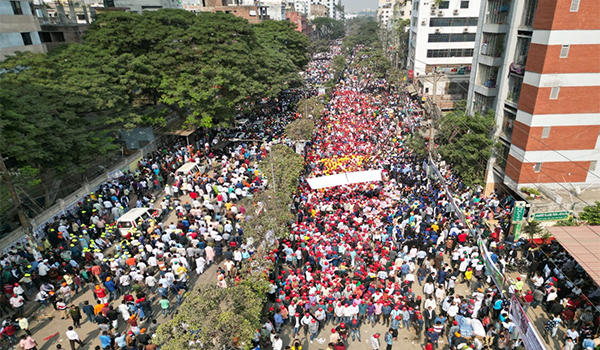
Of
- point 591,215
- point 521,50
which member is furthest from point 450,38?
point 591,215

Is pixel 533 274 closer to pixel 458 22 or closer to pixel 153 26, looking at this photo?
pixel 153 26

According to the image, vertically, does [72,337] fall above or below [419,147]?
below

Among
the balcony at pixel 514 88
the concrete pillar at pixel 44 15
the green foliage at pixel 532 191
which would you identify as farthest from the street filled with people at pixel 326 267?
Result: the concrete pillar at pixel 44 15

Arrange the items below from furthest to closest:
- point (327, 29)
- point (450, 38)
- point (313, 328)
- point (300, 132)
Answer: point (327, 29) < point (450, 38) < point (300, 132) < point (313, 328)

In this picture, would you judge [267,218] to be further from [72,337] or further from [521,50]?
[521,50]

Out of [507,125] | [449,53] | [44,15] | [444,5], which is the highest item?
[44,15]

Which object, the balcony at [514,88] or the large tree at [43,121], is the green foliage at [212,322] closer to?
the large tree at [43,121]
